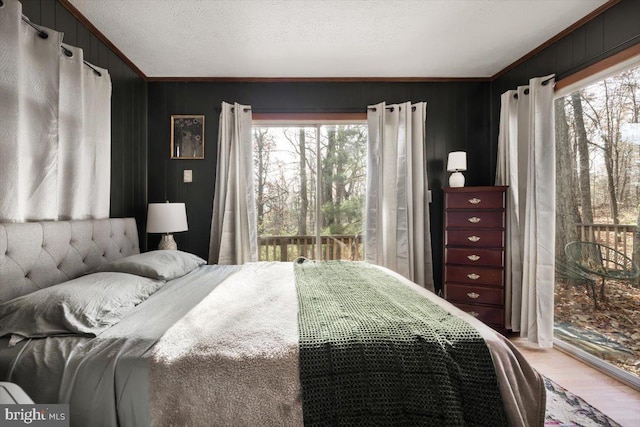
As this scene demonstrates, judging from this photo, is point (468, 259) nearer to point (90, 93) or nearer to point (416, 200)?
point (416, 200)

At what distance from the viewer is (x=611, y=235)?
2.29 metres

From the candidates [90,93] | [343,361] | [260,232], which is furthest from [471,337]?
[90,93]

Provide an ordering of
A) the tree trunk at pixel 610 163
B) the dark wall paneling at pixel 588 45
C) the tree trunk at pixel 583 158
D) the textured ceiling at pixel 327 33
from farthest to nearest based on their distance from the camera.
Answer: the tree trunk at pixel 583 158
the tree trunk at pixel 610 163
the textured ceiling at pixel 327 33
the dark wall paneling at pixel 588 45

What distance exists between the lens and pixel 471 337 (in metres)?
1.13

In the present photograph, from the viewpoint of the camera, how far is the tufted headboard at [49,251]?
1451 mm

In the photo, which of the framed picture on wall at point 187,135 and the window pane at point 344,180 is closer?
the framed picture on wall at point 187,135

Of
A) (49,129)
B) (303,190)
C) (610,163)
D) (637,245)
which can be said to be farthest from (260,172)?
(637,245)

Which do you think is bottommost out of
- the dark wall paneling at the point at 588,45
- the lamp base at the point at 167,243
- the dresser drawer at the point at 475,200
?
the lamp base at the point at 167,243

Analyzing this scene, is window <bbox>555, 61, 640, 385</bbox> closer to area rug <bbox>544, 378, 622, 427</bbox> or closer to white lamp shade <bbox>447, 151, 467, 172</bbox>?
area rug <bbox>544, 378, 622, 427</bbox>

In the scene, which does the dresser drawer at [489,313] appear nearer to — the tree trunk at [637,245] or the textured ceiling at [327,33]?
the tree trunk at [637,245]

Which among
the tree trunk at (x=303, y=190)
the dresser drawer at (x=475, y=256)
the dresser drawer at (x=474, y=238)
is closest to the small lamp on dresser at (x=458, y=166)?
the dresser drawer at (x=474, y=238)

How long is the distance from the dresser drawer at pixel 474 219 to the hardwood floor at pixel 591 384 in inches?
43.0

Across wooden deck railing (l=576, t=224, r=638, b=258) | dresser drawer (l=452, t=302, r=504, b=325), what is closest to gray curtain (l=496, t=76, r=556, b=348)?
dresser drawer (l=452, t=302, r=504, b=325)

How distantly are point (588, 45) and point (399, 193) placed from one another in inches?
72.1
